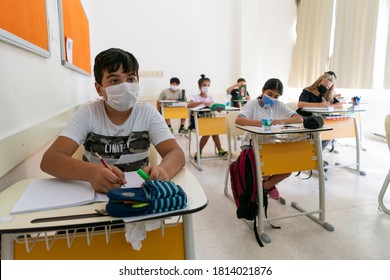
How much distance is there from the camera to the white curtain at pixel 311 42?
21.3 feet

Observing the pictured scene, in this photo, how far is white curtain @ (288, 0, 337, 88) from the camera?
649 cm

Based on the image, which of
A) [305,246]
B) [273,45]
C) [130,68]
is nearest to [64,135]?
[130,68]

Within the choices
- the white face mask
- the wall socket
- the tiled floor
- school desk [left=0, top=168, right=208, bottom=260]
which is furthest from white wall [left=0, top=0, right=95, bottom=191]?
the wall socket

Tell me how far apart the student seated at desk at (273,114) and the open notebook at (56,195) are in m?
1.74

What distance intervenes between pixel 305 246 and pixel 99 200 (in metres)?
1.66

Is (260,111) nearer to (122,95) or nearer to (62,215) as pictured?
(122,95)

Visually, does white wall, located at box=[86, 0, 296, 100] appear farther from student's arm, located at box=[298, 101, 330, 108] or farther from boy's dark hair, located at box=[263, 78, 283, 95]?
boy's dark hair, located at box=[263, 78, 283, 95]

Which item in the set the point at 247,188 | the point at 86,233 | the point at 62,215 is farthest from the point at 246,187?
the point at 62,215

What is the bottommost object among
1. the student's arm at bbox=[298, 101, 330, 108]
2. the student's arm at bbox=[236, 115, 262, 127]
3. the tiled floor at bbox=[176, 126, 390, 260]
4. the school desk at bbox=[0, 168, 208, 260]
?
the tiled floor at bbox=[176, 126, 390, 260]

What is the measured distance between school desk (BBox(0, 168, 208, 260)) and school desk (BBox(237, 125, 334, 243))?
1.17 metres

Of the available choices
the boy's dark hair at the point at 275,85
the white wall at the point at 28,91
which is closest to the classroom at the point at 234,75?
the white wall at the point at 28,91

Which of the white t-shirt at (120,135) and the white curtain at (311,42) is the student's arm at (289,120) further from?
the white curtain at (311,42)

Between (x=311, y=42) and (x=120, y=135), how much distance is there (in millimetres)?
6875

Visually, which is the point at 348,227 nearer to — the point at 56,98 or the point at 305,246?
the point at 305,246
